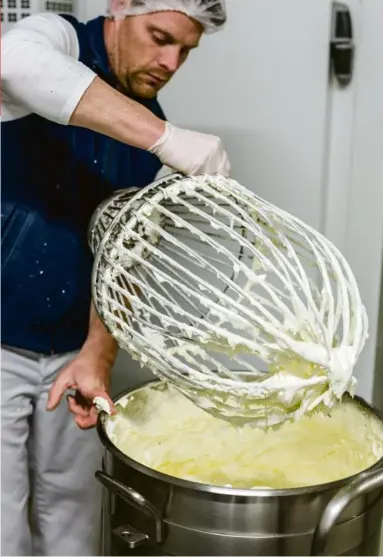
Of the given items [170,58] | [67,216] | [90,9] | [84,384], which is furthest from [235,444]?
[90,9]

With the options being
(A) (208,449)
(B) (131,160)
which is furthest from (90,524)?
(B) (131,160)

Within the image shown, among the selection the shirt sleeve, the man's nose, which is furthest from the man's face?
the shirt sleeve

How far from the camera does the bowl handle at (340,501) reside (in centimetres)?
66

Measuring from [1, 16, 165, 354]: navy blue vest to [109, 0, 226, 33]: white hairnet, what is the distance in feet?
0.13

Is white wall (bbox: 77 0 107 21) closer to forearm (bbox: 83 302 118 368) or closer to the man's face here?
the man's face

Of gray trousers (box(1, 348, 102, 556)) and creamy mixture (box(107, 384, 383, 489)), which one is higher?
creamy mixture (box(107, 384, 383, 489))

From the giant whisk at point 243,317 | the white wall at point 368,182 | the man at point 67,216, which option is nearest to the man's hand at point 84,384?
the man at point 67,216

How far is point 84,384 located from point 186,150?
0.32m

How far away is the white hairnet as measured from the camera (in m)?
0.87

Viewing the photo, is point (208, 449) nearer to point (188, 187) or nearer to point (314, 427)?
point (314, 427)

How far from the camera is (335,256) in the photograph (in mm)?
758

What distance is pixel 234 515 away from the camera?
69 cm

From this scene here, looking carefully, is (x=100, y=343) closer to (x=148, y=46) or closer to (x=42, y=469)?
(x=42, y=469)

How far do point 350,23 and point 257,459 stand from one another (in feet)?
1.94
